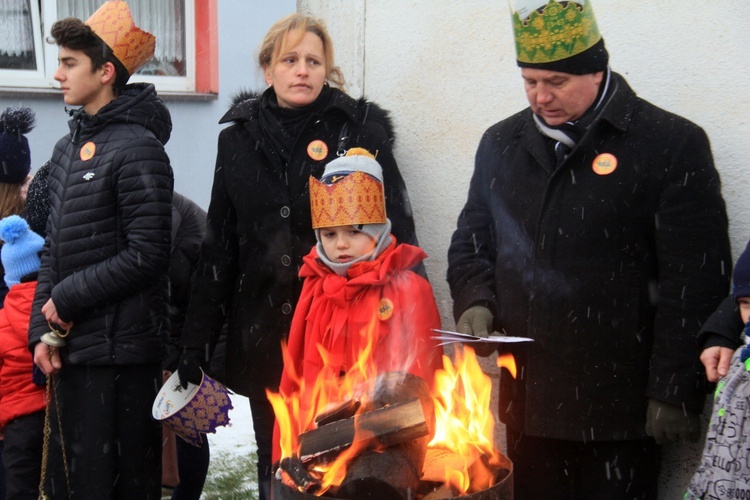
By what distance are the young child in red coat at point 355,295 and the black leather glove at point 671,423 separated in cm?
83

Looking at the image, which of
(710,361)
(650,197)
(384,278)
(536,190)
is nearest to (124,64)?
(384,278)

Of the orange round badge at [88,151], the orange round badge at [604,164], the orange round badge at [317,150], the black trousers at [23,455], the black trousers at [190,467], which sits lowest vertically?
the black trousers at [190,467]

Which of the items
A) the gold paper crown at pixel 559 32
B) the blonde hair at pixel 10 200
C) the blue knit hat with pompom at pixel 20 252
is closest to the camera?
the gold paper crown at pixel 559 32

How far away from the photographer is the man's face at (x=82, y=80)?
14.6ft

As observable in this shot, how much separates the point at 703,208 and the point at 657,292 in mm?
324

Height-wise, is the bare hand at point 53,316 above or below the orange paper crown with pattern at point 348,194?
below

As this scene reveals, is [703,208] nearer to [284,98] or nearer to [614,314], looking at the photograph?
[614,314]

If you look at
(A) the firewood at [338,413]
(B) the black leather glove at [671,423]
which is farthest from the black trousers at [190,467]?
(B) the black leather glove at [671,423]

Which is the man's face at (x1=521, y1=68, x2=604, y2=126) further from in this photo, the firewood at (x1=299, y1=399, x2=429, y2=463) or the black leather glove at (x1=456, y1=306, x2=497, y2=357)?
the firewood at (x1=299, y1=399, x2=429, y2=463)

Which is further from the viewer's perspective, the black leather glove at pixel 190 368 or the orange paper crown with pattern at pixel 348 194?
the black leather glove at pixel 190 368

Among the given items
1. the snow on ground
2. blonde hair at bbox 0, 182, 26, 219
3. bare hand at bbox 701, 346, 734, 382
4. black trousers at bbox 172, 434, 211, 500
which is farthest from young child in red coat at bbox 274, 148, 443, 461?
the snow on ground

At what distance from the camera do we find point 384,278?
3.62 meters

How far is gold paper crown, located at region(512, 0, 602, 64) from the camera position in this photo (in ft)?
10.5

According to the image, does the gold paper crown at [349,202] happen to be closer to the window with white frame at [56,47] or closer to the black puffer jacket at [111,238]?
the black puffer jacket at [111,238]
